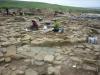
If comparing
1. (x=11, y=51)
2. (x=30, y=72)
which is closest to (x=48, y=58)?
(x=30, y=72)

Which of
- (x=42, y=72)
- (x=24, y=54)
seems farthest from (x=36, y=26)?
(x=42, y=72)

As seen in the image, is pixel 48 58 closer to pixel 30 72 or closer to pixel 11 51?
pixel 30 72

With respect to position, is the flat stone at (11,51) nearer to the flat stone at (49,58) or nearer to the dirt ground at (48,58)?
the dirt ground at (48,58)

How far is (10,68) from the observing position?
4855 millimetres

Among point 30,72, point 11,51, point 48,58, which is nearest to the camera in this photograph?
point 30,72

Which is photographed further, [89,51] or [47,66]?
[89,51]

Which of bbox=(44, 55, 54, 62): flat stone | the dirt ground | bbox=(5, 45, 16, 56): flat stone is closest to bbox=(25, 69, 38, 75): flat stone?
the dirt ground

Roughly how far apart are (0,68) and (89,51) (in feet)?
13.3

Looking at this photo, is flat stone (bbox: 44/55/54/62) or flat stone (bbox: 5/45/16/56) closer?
flat stone (bbox: 44/55/54/62)

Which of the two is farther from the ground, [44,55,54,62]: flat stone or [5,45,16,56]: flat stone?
[5,45,16,56]: flat stone

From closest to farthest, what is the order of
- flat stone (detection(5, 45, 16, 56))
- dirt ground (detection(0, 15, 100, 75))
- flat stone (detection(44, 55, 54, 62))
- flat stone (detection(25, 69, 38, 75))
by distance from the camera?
flat stone (detection(25, 69, 38, 75)) → dirt ground (detection(0, 15, 100, 75)) → flat stone (detection(44, 55, 54, 62)) → flat stone (detection(5, 45, 16, 56))

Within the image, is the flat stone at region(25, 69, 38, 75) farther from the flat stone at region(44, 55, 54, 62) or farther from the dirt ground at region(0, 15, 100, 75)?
the flat stone at region(44, 55, 54, 62)

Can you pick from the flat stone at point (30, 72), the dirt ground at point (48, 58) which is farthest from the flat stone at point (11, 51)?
the flat stone at point (30, 72)

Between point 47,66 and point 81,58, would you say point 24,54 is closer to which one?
point 47,66
